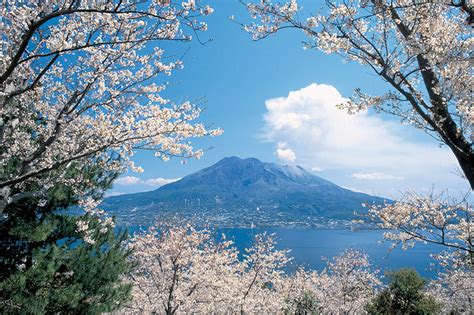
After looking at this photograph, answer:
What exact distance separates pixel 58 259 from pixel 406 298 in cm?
1539

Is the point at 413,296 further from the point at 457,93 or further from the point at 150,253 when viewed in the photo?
the point at 457,93

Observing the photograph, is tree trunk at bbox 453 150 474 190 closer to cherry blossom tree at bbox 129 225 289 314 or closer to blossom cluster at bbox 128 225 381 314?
blossom cluster at bbox 128 225 381 314

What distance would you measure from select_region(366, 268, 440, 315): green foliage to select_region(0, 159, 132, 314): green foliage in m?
12.7

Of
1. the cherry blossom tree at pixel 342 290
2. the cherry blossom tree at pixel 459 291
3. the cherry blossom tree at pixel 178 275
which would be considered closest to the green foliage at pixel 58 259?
the cherry blossom tree at pixel 178 275

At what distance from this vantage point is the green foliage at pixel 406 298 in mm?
15281

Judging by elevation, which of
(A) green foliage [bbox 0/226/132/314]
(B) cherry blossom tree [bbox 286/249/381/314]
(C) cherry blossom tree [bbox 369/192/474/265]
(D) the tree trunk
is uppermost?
(D) the tree trunk

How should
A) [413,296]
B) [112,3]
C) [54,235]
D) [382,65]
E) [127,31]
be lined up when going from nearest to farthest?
[112,3]
[382,65]
[127,31]
[54,235]
[413,296]

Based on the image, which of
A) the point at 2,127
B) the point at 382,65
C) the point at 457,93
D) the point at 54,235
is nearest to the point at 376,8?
the point at 382,65

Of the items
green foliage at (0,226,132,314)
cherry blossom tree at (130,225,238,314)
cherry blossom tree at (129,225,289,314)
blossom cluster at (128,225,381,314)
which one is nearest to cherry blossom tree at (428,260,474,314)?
blossom cluster at (128,225,381,314)

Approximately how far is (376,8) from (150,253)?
47.9 feet

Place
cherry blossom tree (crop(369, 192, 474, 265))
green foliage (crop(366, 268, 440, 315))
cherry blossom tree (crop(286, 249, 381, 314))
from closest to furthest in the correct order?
cherry blossom tree (crop(369, 192, 474, 265)) < green foliage (crop(366, 268, 440, 315)) < cherry blossom tree (crop(286, 249, 381, 314))

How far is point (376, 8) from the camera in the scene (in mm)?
3742

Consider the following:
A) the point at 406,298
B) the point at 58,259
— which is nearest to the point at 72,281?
the point at 58,259

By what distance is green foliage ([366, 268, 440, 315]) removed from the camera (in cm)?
1528
